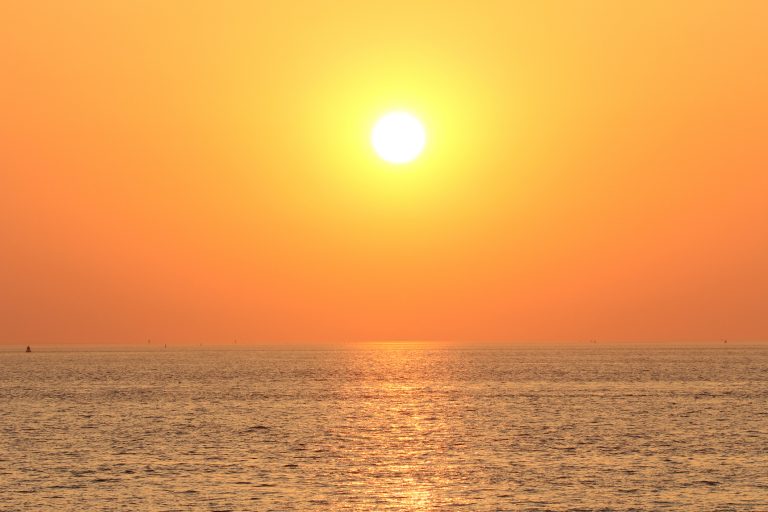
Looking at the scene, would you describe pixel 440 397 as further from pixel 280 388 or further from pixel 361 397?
pixel 280 388

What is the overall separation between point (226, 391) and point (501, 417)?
6507 cm

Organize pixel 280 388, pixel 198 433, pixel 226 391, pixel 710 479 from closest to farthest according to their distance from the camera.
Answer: pixel 710 479 → pixel 198 433 → pixel 226 391 → pixel 280 388

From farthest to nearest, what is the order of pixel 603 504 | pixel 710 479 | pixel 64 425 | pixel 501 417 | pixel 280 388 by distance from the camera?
pixel 280 388 → pixel 501 417 → pixel 64 425 → pixel 710 479 → pixel 603 504

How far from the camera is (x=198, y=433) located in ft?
318

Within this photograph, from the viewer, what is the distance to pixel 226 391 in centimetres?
16662

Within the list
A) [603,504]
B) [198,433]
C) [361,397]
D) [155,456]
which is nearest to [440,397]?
[361,397]

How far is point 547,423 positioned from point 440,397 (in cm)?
4643

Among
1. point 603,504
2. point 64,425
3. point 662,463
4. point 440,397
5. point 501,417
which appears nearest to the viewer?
point 603,504

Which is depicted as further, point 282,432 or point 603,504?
point 282,432

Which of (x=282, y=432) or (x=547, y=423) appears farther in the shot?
(x=547, y=423)

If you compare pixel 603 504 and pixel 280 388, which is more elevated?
pixel 280 388

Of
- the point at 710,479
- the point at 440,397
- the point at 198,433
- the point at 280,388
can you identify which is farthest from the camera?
the point at 280,388

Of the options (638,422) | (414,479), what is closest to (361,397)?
(638,422)

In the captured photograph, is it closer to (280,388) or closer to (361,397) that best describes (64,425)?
(361,397)
